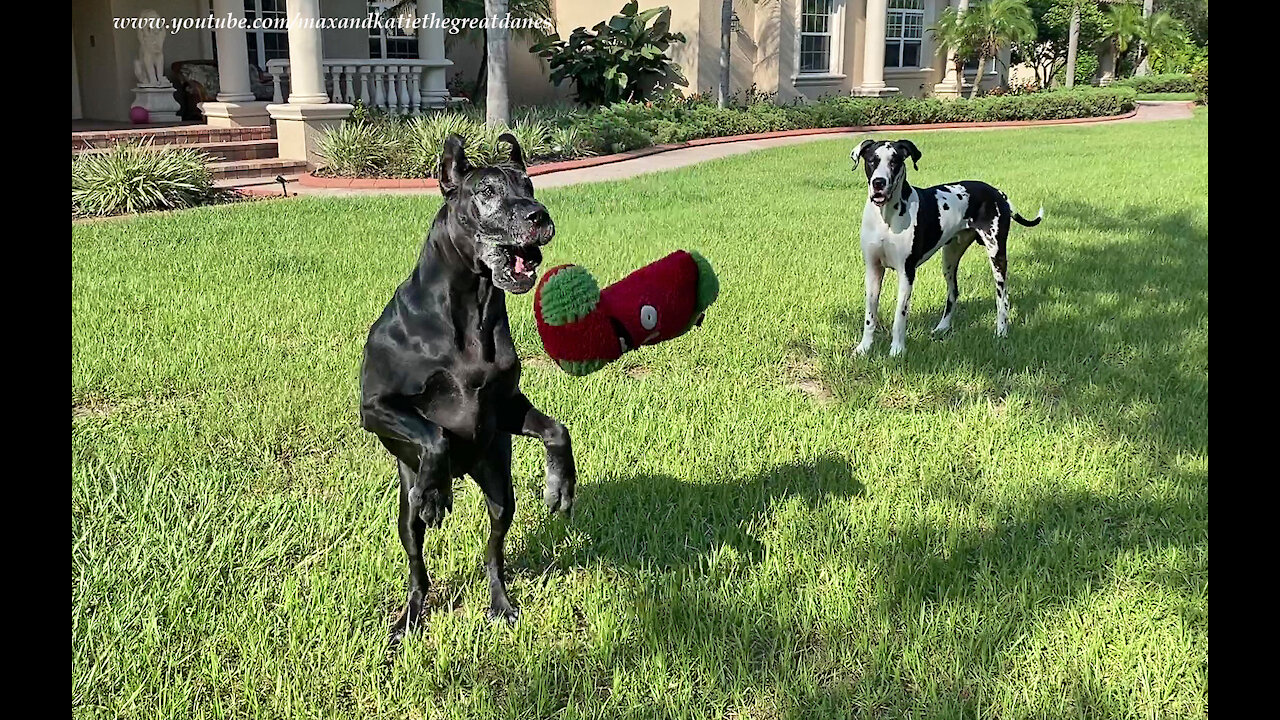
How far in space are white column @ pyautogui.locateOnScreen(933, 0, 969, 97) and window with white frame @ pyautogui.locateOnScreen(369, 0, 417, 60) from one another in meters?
16.7

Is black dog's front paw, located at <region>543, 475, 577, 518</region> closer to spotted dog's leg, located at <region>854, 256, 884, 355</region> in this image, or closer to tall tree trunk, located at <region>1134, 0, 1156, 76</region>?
spotted dog's leg, located at <region>854, 256, 884, 355</region>

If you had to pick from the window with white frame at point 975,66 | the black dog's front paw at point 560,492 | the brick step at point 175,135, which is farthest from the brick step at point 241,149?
the window with white frame at point 975,66

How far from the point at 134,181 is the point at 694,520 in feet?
31.0


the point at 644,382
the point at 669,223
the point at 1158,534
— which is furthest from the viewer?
the point at 669,223

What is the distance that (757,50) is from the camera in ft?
80.5

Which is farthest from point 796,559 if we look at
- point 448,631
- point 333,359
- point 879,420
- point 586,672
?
point 333,359

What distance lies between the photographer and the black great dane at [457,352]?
2439mm

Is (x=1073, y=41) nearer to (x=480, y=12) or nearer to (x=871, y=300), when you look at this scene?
(x=480, y=12)

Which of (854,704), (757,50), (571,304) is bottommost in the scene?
(854,704)

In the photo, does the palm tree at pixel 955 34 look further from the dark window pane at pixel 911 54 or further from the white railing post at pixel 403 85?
the white railing post at pixel 403 85

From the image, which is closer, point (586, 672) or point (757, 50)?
point (586, 672)

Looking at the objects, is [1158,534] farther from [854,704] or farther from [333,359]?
[333,359]

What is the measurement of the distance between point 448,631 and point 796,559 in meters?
1.26

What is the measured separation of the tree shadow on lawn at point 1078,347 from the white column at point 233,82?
11.2m
